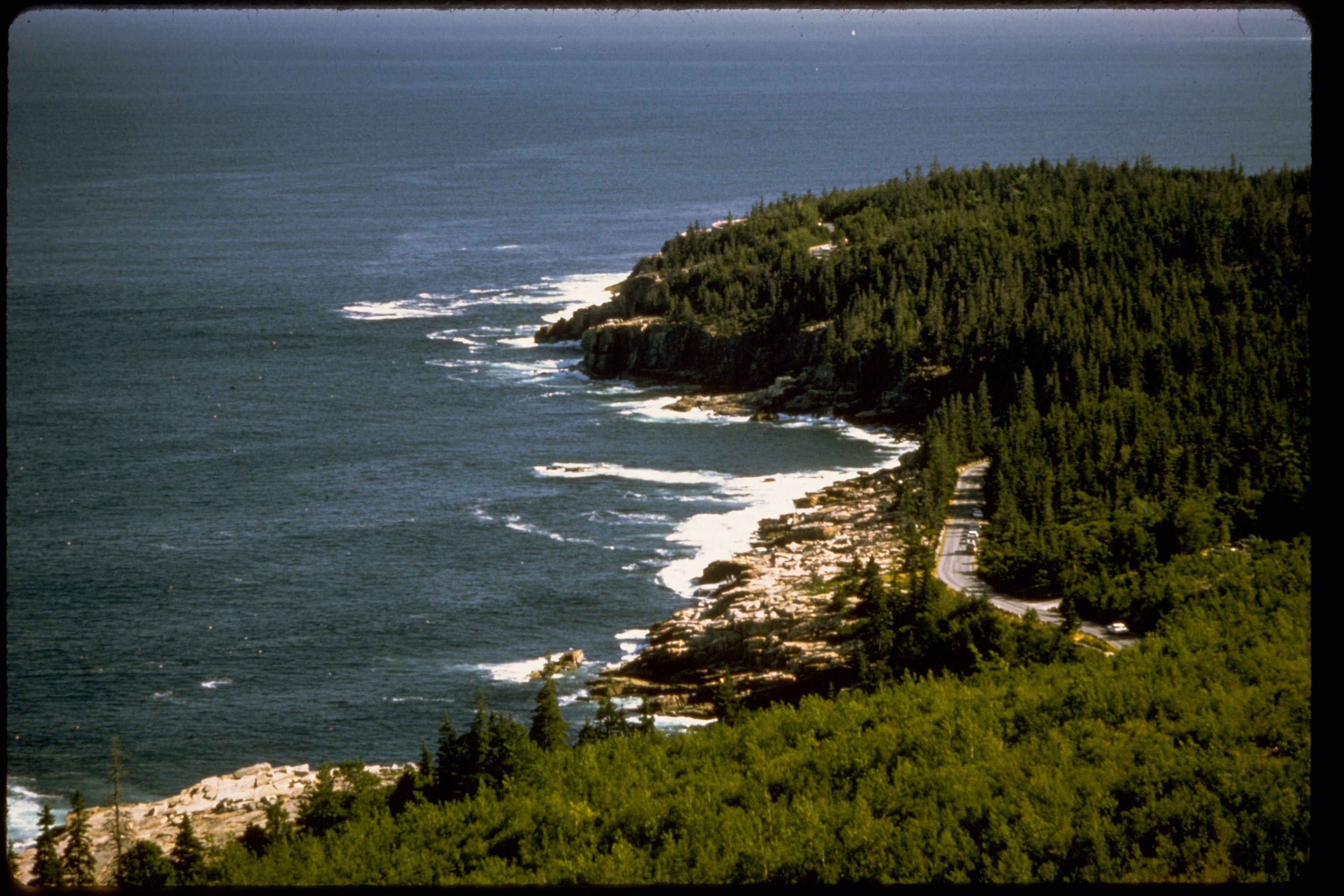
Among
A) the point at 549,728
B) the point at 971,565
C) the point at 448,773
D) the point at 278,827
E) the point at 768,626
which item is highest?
the point at 971,565

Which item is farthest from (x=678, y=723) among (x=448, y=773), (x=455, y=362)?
(x=455, y=362)

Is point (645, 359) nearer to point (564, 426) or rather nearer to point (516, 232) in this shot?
point (564, 426)

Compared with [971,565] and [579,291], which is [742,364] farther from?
[971,565]

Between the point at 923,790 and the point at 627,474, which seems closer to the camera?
the point at 923,790

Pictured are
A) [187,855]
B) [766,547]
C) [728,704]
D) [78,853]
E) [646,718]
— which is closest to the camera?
[187,855]

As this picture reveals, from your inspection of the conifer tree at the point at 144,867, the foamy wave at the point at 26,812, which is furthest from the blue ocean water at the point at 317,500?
the conifer tree at the point at 144,867

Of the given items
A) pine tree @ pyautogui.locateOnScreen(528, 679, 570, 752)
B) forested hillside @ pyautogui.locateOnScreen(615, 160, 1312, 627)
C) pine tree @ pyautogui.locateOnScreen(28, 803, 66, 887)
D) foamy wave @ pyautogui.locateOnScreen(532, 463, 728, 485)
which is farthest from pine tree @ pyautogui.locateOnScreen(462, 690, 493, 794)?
foamy wave @ pyautogui.locateOnScreen(532, 463, 728, 485)

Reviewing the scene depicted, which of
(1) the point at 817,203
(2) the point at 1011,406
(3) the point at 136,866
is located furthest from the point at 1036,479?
(1) the point at 817,203

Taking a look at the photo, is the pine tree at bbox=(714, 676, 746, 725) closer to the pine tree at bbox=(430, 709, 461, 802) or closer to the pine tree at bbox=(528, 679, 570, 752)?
the pine tree at bbox=(528, 679, 570, 752)
